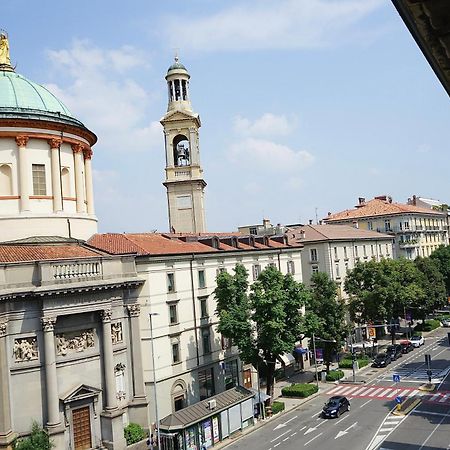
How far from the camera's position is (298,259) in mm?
65812

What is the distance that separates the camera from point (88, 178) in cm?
4516

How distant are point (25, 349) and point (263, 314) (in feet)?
62.3

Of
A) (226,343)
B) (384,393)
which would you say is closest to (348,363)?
(384,393)

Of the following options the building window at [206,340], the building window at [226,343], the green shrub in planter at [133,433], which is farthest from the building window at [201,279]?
the green shrub in planter at [133,433]

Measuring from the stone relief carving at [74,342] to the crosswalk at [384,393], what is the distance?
25.7 metres

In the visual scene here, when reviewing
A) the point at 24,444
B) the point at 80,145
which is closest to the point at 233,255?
the point at 80,145

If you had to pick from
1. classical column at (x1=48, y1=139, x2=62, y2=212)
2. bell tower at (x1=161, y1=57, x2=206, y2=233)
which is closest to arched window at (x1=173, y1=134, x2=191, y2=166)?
bell tower at (x1=161, y1=57, x2=206, y2=233)

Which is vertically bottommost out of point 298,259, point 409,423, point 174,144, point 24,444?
point 409,423

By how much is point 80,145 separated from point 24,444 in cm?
2296

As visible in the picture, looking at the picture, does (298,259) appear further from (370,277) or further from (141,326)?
(141,326)

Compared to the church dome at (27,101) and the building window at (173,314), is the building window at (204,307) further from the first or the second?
the church dome at (27,101)

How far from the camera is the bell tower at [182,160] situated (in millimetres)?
70000

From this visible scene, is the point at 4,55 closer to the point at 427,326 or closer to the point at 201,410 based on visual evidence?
Result: the point at 201,410

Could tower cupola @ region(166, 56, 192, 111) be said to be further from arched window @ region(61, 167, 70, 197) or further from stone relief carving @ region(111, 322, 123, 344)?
stone relief carving @ region(111, 322, 123, 344)
